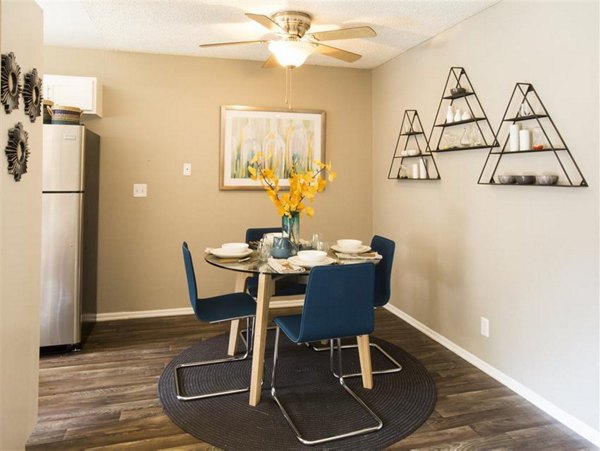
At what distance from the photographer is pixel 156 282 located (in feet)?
13.3

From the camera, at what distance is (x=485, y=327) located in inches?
116

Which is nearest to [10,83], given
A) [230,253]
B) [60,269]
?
[230,253]

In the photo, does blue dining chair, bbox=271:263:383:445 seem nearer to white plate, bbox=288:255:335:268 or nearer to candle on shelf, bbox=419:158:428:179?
white plate, bbox=288:255:335:268

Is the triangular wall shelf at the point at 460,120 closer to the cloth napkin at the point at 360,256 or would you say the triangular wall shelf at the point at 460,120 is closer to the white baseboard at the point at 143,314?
the cloth napkin at the point at 360,256

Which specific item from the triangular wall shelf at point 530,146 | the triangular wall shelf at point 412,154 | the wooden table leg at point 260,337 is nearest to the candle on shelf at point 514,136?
the triangular wall shelf at point 530,146

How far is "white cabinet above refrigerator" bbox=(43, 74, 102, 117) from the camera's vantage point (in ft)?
11.7

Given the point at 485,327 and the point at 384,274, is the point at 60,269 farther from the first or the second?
the point at 485,327

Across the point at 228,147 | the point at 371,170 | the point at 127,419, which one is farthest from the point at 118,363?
the point at 371,170

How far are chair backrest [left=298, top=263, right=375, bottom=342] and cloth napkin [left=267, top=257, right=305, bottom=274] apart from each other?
22 centimetres

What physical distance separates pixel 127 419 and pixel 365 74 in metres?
3.80

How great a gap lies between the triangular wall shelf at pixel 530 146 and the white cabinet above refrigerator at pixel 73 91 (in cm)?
324

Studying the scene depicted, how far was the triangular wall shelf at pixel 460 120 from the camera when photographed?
9.55ft

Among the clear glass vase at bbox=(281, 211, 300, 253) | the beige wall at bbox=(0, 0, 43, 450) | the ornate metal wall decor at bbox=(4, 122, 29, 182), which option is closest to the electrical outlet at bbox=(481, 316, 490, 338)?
the clear glass vase at bbox=(281, 211, 300, 253)

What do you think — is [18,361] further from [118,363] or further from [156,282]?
[156,282]
